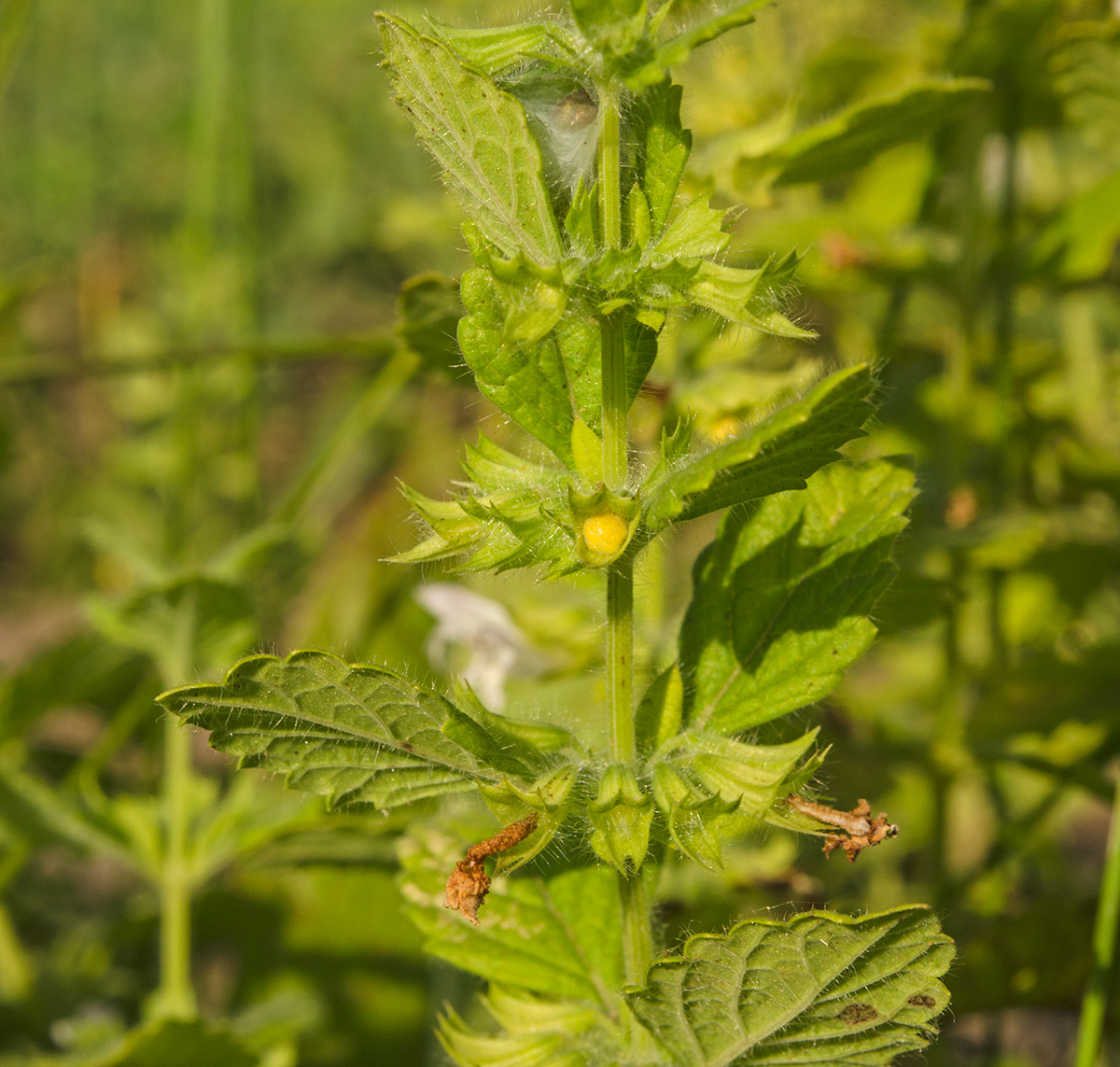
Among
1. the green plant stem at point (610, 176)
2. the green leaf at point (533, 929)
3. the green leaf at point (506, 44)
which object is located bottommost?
the green leaf at point (533, 929)

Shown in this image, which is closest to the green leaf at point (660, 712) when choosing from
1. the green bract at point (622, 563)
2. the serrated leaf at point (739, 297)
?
the green bract at point (622, 563)

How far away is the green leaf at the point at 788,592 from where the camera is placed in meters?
0.73

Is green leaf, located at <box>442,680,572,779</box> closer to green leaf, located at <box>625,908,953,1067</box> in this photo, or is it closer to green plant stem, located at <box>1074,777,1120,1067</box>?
green leaf, located at <box>625,908,953,1067</box>

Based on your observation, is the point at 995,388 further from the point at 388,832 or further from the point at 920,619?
the point at 388,832

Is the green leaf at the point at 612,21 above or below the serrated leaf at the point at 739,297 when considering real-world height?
above

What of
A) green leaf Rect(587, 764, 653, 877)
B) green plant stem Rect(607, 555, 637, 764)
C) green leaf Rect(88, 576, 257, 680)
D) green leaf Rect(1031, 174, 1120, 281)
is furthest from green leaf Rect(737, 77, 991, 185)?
green leaf Rect(88, 576, 257, 680)

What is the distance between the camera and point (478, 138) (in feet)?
2.04

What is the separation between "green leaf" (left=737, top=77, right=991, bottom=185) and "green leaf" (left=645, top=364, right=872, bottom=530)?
0.49m

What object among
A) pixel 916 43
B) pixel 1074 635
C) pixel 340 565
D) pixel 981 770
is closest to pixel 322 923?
pixel 340 565

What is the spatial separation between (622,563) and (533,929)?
316mm

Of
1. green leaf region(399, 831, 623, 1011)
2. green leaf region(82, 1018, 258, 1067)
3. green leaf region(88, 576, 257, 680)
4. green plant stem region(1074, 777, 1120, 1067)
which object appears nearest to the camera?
green leaf region(399, 831, 623, 1011)

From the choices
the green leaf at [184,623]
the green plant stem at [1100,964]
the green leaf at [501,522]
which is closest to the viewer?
the green leaf at [501,522]

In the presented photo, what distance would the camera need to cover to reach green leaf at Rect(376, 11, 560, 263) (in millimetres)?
605

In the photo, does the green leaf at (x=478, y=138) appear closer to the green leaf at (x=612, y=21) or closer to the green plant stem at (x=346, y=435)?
the green leaf at (x=612, y=21)
